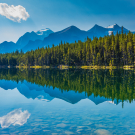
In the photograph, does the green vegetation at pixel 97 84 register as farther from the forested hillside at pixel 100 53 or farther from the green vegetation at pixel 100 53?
the forested hillside at pixel 100 53

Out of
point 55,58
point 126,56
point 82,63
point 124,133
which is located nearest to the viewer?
point 124,133

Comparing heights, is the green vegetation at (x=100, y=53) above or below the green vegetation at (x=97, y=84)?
above

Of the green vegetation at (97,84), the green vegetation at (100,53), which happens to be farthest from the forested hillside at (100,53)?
the green vegetation at (97,84)

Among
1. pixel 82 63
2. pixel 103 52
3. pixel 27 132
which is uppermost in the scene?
pixel 103 52

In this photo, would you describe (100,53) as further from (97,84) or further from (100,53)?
(97,84)

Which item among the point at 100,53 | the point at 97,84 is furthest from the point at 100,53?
the point at 97,84

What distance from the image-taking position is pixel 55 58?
141000 millimetres

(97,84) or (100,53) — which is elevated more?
(100,53)

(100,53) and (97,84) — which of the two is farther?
(100,53)

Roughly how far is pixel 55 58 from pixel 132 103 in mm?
129085

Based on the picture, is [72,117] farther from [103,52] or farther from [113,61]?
[103,52]

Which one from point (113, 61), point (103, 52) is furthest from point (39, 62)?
point (113, 61)

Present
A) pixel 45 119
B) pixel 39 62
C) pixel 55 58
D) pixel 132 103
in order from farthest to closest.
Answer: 1. pixel 39 62
2. pixel 55 58
3. pixel 132 103
4. pixel 45 119

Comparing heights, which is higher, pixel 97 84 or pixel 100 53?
pixel 100 53
